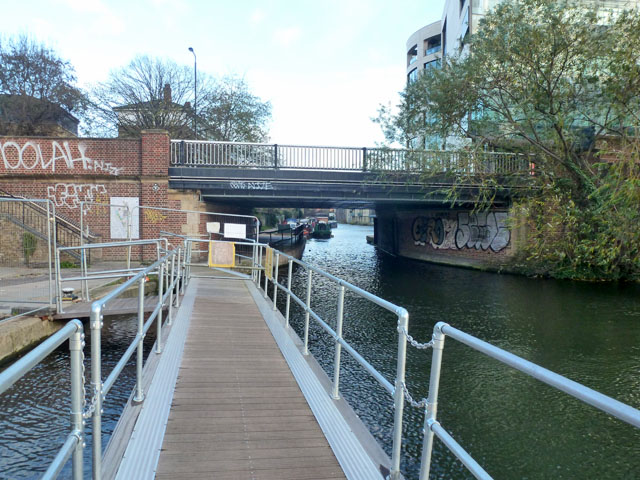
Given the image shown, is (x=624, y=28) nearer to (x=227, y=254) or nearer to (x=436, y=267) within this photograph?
(x=436, y=267)

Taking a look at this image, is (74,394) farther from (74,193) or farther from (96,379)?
(74,193)

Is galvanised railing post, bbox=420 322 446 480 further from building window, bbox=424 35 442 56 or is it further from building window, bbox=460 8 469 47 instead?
building window, bbox=424 35 442 56

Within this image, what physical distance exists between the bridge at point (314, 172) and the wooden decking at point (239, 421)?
37.8 ft

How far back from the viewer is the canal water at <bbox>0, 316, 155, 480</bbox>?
187 inches

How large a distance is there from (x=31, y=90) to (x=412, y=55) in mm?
47463

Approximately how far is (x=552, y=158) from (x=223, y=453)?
17.8 metres

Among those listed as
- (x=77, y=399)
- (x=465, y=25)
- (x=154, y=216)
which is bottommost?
(x=77, y=399)

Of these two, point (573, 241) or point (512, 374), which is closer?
point (512, 374)

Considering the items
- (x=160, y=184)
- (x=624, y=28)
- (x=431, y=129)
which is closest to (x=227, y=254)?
(x=160, y=184)

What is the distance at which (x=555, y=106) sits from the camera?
16516 mm

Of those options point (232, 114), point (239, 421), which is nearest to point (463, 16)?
point (232, 114)

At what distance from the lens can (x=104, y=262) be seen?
53.8 ft

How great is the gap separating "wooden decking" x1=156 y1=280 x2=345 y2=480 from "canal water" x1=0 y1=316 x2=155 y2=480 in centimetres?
138

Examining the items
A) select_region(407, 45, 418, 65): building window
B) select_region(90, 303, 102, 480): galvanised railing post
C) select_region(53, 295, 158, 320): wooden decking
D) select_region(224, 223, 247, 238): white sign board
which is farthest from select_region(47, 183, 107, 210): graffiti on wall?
select_region(407, 45, 418, 65): building window
